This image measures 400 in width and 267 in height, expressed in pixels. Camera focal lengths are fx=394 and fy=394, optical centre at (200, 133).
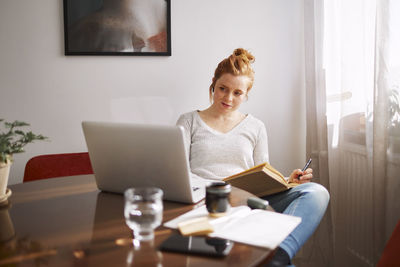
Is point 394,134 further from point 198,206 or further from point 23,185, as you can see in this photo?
point 23,185

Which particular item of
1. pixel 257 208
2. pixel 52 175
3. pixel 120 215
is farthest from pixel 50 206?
pixel 52 175

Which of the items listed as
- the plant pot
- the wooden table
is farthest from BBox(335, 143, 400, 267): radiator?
the plant pot

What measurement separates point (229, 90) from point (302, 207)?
2.51ft

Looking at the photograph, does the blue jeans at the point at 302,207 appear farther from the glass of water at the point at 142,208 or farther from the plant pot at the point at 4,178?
the plant pot at the point at 4,178

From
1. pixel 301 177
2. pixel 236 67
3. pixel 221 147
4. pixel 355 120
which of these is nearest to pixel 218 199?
pixel 301 177

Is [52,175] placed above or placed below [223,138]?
below

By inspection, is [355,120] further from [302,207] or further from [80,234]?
[80,234]

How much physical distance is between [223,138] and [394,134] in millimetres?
777

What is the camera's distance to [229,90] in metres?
1.96

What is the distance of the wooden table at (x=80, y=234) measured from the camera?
836 millimetres

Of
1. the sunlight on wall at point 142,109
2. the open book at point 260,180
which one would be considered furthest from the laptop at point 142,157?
the sunlight on wall at point 142,109

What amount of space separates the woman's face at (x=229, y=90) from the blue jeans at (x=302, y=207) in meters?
0.55

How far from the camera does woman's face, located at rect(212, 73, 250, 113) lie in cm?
196

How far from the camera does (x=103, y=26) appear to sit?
7.33 ft
